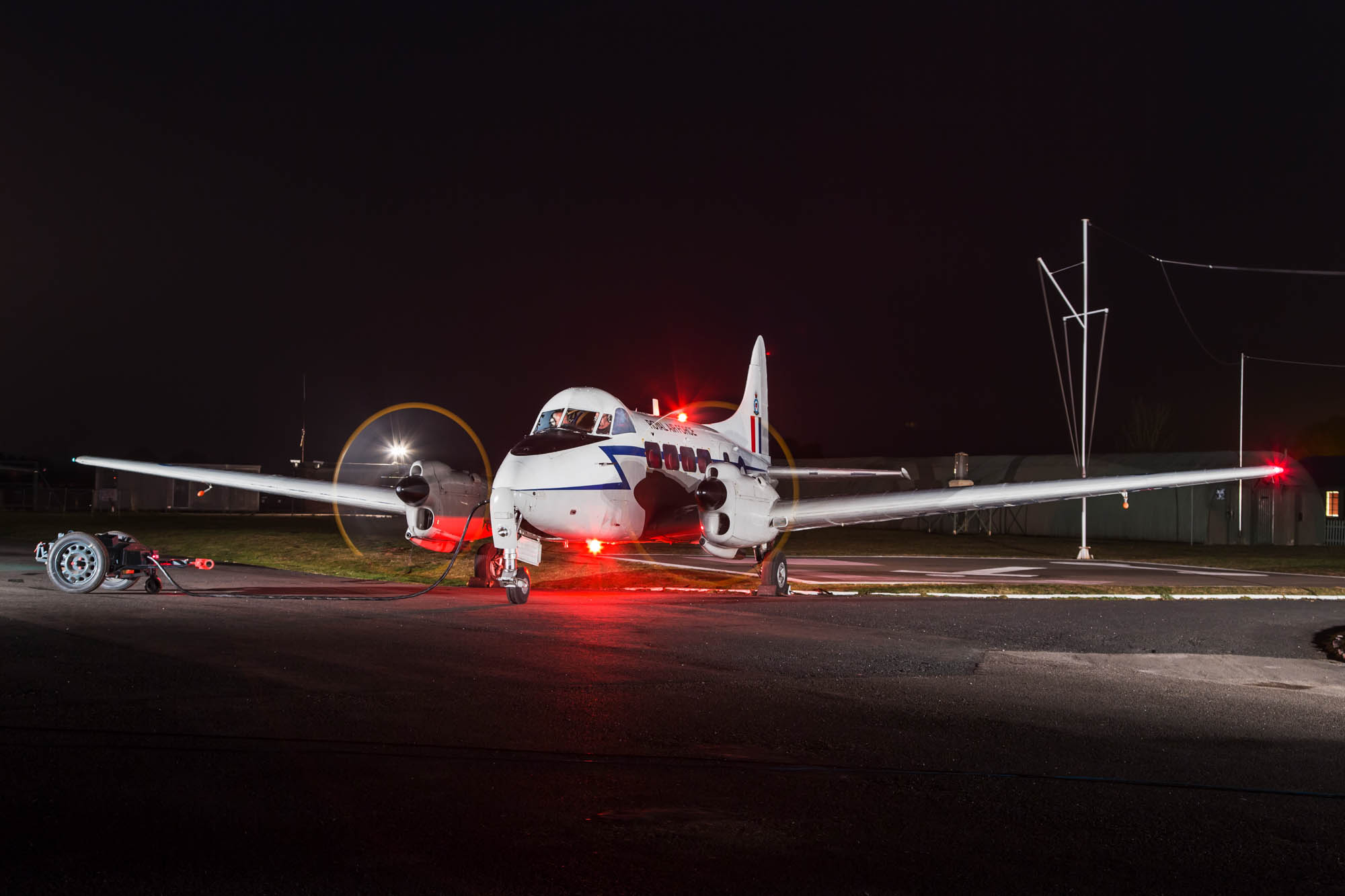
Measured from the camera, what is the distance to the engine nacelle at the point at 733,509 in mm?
20109

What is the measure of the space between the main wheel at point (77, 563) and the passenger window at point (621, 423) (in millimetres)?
9406

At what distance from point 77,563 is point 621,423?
10.1 meters

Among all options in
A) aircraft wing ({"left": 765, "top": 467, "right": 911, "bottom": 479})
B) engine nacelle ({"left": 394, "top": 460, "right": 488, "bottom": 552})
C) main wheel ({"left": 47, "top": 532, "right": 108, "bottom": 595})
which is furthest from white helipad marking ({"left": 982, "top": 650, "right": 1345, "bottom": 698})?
main wheel ({"left": 47, "top": 532, "right": 108, "bottom": 595})

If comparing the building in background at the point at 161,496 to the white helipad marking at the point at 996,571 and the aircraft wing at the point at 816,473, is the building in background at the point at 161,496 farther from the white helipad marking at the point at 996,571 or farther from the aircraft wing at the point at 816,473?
the white helipad marking at the point at 996,571

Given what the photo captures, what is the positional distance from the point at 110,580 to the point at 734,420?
1618 cm

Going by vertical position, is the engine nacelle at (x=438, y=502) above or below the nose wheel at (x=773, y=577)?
above

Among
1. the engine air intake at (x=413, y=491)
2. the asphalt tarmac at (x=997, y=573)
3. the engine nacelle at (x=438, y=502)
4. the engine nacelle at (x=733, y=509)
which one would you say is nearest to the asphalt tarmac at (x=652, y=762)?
the engine air intake at (x=413, y=491)

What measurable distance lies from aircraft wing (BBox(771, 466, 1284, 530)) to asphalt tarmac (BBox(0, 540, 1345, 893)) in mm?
6656

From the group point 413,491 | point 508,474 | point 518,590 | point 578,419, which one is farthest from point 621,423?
point 413,491

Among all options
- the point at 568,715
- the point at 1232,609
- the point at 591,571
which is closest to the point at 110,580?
the point at 591,571

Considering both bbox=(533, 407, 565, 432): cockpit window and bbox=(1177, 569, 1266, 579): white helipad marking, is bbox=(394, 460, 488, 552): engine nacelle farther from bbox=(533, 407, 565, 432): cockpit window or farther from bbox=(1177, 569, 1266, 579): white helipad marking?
bbox=(1177, 569, 1266, 579): white helipad marking

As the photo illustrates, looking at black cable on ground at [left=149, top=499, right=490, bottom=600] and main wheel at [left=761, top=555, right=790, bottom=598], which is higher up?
main wheel at [left=761, top=555, right=790, bottom=598]

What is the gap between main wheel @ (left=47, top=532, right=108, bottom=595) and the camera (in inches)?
687

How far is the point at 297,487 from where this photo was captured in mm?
22000
